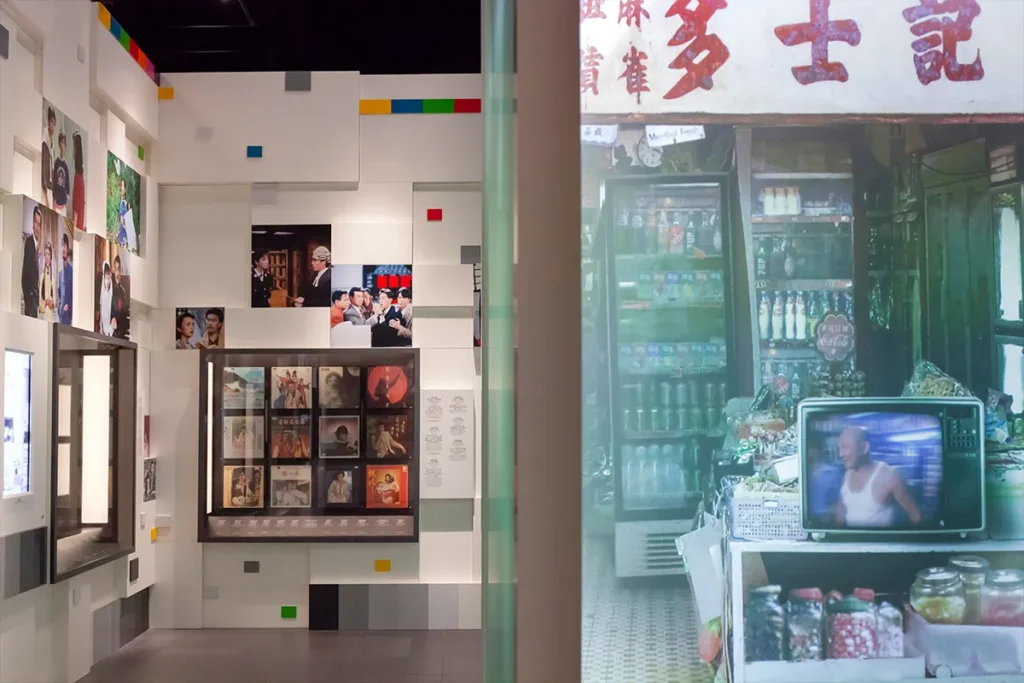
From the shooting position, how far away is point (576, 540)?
7.42 ft

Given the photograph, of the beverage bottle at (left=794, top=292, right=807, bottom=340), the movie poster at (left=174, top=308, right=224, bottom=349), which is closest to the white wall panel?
the movie poster at (left=174, top=308, right=224, bottom=349)

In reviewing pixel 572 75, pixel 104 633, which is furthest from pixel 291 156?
pixel 572 75

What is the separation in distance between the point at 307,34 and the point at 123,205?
2.18 meters

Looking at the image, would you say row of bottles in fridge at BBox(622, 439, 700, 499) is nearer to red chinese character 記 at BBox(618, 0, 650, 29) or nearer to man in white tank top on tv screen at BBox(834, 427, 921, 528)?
man in white tank top on tv screen at BBox(834, 427, 921, 528)

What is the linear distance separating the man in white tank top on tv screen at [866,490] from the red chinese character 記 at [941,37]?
796mm

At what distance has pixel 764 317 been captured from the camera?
2.20 meters

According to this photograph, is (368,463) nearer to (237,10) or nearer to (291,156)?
(291,156)

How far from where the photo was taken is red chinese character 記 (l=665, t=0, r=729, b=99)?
220cm

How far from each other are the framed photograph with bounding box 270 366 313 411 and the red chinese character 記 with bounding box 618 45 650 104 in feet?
19.0

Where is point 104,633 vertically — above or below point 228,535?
below

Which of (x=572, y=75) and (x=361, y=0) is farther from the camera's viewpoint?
(x=361, y=0)

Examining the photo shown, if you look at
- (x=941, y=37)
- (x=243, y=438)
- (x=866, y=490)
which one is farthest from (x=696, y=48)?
(x=243, y=438)

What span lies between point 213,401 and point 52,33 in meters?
2.88

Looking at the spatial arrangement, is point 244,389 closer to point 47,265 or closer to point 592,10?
point 47,265
